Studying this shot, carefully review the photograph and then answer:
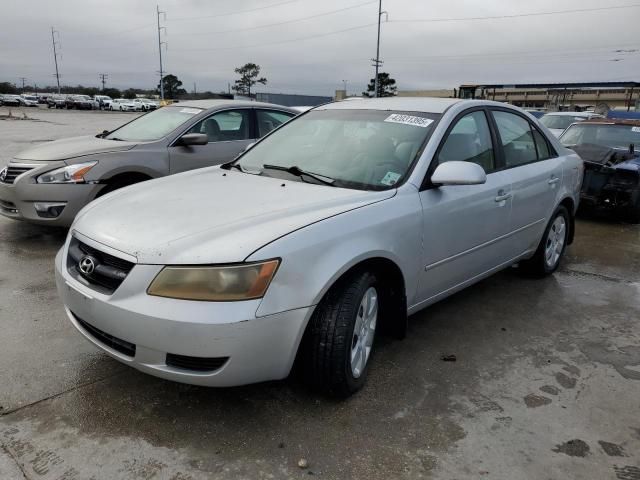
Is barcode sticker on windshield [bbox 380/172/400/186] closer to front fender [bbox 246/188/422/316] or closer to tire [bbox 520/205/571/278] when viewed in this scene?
front fender [bbox 246/188/422/316]

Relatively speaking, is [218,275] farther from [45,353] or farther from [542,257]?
[542,257]

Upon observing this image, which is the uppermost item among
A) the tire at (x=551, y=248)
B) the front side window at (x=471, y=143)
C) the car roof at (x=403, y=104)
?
the car roof at (x=403, y=104)

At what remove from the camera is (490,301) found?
4.32m

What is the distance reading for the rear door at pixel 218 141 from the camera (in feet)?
18.9

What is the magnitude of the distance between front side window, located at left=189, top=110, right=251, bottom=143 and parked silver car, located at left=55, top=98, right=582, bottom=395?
2.20 m

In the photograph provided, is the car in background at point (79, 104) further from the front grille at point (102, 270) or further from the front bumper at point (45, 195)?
the front grille at point (102, 270)

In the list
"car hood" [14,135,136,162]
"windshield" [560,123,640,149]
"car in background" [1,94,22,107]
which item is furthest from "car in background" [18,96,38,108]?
"windshield" [560,123,640,149]

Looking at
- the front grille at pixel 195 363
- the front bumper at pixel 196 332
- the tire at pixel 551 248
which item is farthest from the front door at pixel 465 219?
the front grille at pixel 195 363

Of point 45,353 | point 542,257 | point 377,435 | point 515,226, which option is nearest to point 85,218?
point 45,353

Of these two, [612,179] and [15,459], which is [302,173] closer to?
[15,459]

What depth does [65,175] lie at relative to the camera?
515 centimetres

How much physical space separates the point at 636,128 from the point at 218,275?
8.55 meters

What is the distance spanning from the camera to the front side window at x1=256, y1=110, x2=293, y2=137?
6.57 metres

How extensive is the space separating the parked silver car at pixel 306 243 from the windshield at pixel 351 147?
12mm
